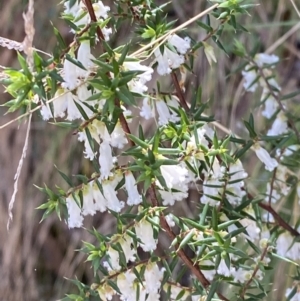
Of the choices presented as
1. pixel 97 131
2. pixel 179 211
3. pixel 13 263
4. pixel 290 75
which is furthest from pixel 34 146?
pixel 97 131

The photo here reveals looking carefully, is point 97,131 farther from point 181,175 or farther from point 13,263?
point 13,263

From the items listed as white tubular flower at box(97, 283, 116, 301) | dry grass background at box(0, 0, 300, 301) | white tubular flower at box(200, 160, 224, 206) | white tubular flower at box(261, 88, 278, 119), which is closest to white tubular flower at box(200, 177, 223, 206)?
white tubular flower at box(200, 160, 224, 206)

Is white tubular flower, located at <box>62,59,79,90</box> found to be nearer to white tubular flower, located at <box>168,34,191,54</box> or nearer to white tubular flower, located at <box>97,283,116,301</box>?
white tubular flower, located at <box>168,34,191,54</box>

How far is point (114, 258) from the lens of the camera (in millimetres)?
815

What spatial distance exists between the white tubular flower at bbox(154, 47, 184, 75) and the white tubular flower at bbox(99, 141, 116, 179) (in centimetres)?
16

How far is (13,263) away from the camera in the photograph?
205 centimetres

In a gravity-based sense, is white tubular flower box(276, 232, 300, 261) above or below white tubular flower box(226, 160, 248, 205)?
below

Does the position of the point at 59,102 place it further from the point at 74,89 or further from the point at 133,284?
the point at 133,284

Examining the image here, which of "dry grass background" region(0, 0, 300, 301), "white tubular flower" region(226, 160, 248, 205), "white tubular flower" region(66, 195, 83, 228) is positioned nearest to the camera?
"white tubular flower" region(66, 195, 83, 228)

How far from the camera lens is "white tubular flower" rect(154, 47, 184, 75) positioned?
84 cm

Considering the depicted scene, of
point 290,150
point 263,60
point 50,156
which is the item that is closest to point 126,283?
point 290,150

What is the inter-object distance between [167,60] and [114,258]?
1.04 ft

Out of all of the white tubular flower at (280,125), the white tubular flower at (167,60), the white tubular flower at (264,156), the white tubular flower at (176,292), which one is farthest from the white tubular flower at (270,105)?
the white tubular flower at (176,292)

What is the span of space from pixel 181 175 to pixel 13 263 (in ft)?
4.84
